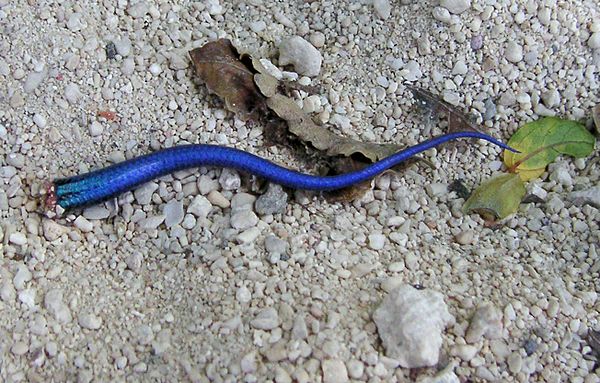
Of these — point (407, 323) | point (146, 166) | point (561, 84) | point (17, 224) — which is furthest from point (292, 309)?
point (561, 84)

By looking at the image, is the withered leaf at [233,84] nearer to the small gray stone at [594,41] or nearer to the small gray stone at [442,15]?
the small gray stone at [442,15]

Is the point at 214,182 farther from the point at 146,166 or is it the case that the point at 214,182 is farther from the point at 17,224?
the point at 17,224

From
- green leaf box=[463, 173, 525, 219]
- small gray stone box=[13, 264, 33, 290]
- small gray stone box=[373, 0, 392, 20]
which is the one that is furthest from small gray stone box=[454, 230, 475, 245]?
small gray stone box=[13, 264, 33, 290]

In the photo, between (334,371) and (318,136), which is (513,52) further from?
(334,371)

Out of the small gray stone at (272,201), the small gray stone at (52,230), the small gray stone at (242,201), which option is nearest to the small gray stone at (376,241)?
the small gray stone at (272,201)

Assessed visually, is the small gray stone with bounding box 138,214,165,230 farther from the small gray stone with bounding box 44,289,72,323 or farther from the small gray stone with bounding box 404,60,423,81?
the small gray stone with bounding box 404,60,423,81

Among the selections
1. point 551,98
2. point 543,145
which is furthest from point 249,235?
point 551,98
